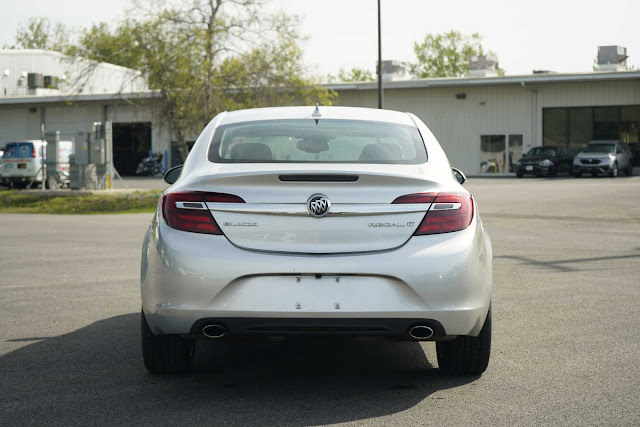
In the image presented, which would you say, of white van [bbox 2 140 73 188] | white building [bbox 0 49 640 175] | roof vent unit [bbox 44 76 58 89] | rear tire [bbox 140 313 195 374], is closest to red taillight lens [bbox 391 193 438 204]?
rear tire [bbox 140 313 195 374]

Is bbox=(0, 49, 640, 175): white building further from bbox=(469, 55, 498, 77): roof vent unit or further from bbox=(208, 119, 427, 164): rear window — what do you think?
bbox=(208, 119, 427, 164): rear window

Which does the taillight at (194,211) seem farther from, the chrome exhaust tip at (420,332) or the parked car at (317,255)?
the chrome exhaust tip at (420,332)

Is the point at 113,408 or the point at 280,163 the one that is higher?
the point at 280,163

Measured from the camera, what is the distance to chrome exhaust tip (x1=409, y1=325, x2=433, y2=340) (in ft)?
15.7

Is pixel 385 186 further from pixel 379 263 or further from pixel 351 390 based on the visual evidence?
pixel 351 390

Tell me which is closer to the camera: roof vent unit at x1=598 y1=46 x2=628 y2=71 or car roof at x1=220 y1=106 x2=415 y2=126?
car roof at x1=220 y1=106 x2=415 y2=126

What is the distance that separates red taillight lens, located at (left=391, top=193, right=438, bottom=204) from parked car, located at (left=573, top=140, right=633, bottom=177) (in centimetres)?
3722

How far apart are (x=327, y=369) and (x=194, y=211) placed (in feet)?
4.98

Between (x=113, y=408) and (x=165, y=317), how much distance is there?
1.78 ft

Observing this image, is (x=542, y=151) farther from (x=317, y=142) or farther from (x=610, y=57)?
(x=317, y=142)

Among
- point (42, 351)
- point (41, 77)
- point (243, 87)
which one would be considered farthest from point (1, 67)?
point (42, 351)

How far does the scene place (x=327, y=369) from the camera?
18.7 ft

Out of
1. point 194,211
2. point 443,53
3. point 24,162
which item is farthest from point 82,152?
point 443,53

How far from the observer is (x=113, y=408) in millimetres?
4719
